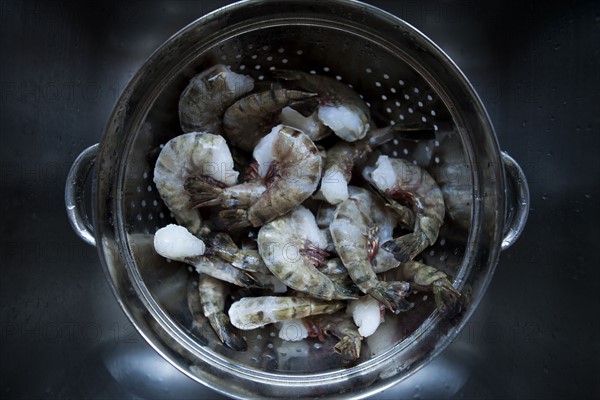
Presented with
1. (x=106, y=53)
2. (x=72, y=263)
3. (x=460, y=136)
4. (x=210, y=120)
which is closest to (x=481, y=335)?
(x=460, y=136)

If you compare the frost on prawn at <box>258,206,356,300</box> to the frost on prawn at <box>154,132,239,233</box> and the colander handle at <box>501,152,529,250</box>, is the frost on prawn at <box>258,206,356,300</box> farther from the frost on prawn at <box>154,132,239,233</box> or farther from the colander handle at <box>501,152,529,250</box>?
the colander handle at <box>501,152,529,250</box>

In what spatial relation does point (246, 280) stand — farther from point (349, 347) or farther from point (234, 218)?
point (349, 347)

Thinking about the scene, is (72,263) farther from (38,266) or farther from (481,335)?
(481,335)

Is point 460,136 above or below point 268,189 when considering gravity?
above

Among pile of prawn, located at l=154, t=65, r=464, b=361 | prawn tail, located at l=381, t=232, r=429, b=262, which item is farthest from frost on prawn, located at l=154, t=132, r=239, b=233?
prawn tail, located at l=381, t=232, r=429, b=262

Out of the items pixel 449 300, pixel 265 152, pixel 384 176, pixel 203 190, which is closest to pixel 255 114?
pixel 265 152

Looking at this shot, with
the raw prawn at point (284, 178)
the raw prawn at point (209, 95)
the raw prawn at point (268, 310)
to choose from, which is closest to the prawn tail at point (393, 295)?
the raw prawn at point (268, 310)

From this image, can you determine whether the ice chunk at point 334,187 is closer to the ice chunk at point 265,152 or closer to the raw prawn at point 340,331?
the ice chunk at point 265,152
